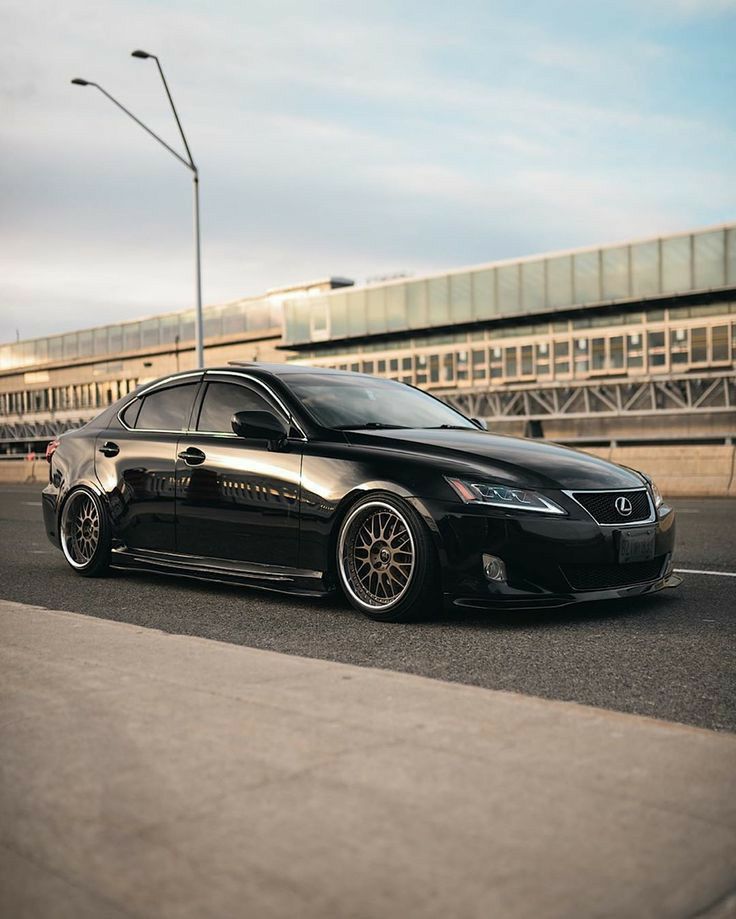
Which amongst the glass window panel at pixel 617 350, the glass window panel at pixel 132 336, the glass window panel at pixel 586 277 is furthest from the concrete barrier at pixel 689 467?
the glass window panel at pixel 132 336

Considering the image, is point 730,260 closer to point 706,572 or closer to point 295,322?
point 295,322

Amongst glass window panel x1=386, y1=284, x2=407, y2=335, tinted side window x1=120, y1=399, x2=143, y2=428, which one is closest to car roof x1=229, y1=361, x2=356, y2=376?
tinted side window x1=120, y1=399, x2=143, y2=428

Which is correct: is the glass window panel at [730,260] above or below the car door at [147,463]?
above

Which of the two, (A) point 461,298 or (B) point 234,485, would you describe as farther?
(A) point 461,298

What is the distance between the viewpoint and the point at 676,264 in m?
47.8

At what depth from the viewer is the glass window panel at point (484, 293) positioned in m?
54.4

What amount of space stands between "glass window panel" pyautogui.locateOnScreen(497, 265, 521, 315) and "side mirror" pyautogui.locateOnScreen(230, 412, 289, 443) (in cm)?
4715

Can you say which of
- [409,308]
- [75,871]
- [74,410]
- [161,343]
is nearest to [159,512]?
[75,871]

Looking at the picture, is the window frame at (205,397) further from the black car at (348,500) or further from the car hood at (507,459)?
the car hood at (507,459)

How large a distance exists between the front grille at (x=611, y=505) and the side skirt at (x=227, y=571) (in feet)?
4.93

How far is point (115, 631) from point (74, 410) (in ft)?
259

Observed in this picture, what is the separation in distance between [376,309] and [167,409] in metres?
52.5

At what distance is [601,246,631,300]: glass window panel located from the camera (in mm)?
49250

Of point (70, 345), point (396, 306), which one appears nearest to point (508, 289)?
point (396, 306)
